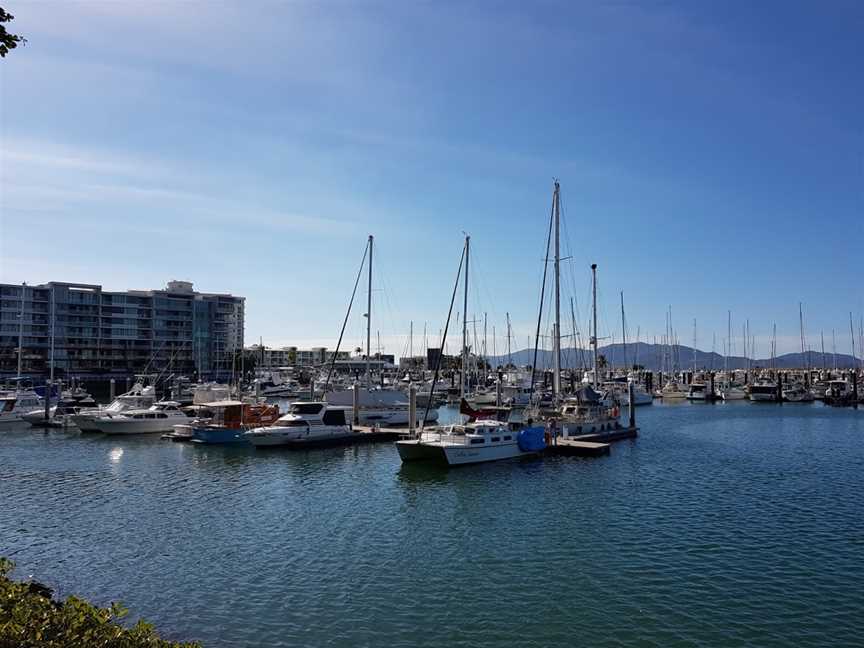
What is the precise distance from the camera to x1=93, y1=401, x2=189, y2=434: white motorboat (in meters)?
61.4

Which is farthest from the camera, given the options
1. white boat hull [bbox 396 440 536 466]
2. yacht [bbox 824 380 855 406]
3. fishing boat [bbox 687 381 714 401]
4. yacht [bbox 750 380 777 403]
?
fishing boat [bbox 687 381 714 401]

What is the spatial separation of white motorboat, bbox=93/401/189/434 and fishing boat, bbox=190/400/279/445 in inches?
142

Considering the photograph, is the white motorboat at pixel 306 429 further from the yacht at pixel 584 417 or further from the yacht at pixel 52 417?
the yacht at pixel 52 417

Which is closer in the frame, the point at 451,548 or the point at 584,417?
the point at 451,548

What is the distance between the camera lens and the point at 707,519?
99.5 ft

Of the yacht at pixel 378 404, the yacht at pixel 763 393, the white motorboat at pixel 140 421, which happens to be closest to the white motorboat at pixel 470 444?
the yacht at pixel 378 404

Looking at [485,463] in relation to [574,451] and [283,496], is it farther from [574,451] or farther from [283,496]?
[283,496]

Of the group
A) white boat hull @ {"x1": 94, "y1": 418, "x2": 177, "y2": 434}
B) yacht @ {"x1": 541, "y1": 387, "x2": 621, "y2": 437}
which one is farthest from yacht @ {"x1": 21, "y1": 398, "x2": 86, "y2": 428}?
yacht @ {"x1": 541, "y1": 387, "x2": 621, "y2": 437}

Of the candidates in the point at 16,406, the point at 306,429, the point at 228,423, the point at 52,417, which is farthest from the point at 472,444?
the point at 16,406

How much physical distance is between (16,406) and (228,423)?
31343 millimetres

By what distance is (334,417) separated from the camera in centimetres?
5769

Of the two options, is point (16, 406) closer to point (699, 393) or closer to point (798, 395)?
point (699, 393)

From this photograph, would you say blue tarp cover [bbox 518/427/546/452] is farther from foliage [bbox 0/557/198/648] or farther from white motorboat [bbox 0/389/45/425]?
white motorboat [bbox 0/389/45/425]

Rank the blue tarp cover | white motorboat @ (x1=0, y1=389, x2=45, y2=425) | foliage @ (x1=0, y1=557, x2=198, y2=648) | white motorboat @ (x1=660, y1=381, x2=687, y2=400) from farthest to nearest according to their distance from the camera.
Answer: white motorboat @ (x1=660, y1=381, x2=687, y2=400) → white motorboat @ (x1=0, y1=389, x2=45, y2=425) → the blue tarp cover → foliage @ (x1=0, y1=557, x2=198, y2=648)
